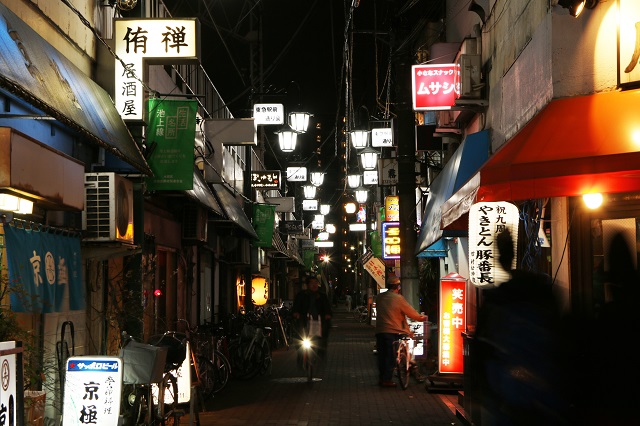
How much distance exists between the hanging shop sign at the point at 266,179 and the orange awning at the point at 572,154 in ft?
76.8

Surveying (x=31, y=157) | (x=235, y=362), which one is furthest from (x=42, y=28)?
(x=235, y=362)

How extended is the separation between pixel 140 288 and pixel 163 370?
460 cm

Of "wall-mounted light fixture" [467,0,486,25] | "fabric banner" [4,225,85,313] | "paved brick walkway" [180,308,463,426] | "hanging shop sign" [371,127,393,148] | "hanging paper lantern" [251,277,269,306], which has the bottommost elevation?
"paved brick walkway" [180,308,463,426]

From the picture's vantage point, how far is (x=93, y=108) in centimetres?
1215

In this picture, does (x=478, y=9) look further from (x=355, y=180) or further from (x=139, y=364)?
(x=355, y=180)

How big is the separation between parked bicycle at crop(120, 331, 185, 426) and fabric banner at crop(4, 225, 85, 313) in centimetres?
106

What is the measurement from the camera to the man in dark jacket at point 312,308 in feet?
64.1

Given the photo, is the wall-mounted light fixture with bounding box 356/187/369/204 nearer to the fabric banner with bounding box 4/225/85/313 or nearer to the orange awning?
the orange awning

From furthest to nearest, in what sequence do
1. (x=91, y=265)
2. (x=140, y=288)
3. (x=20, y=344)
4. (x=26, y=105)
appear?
(x=140, y=288) → (x=91, y=265) → (x=26, y=105) → (x=20, y=344)

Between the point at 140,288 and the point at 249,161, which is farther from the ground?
the point at 249,161

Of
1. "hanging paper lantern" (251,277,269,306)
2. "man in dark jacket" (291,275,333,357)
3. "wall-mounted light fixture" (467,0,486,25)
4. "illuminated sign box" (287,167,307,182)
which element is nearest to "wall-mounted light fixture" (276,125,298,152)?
"hanging paper lantern" (251,277,269,306)

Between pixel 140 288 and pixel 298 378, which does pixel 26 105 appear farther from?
pixel 298 378

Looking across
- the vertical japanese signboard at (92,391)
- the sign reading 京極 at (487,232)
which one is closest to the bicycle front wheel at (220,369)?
the sign reading 京極 at (487,232)

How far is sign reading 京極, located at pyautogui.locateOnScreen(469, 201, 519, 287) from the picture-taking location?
1233 centimetres
